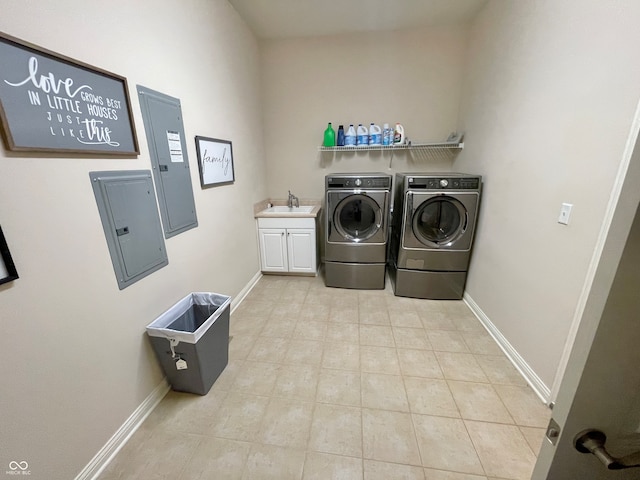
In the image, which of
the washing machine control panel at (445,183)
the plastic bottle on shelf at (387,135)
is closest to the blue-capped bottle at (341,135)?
the plastic bottle on shelf at (387,135)

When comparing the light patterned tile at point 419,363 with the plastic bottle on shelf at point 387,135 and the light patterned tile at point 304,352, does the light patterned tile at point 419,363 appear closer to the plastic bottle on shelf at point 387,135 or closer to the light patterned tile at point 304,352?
the light patterned tile at point 304,352

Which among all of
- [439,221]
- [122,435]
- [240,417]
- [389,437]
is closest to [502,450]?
[389,437]

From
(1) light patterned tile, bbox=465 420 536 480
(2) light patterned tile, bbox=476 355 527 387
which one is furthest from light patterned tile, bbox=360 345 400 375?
(2) light patterned tile, bbox=476 355 527 387

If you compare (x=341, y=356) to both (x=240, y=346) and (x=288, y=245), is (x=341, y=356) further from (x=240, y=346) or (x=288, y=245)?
(x=288, y=245)

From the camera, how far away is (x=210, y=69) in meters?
2.07

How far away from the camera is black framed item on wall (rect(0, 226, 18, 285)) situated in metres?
0.85

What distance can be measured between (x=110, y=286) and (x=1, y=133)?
2.31 feet

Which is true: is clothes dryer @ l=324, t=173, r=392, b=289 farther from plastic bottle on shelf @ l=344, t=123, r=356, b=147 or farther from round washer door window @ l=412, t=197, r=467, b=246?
plastic bottle on shelf @ l=344, t=123, r=356, b=147

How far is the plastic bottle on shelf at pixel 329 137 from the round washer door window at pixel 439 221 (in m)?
1.39

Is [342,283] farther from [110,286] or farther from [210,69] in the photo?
[210,69]

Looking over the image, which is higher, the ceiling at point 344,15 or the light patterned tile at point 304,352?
the ceiling at point 344,15

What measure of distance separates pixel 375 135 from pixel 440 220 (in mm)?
1286

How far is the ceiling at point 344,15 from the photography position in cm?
236

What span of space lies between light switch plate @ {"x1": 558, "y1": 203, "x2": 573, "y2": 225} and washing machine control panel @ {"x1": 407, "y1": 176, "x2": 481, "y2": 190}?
91 cm
